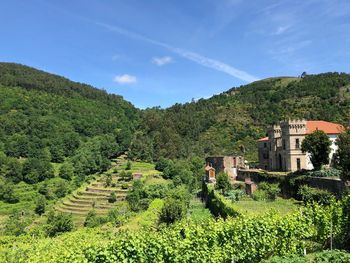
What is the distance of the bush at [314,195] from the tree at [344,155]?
8.51ft

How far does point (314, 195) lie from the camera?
33.2 meters

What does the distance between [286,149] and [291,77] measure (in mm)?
136082

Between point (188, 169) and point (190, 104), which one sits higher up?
point (190, 104)

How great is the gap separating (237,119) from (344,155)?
89398 mm

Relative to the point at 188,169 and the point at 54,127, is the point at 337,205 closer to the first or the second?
the point at 188,169

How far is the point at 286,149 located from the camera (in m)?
48.9

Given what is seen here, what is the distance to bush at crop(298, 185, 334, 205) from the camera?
31.3m

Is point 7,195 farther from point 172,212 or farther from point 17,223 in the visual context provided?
point 172,212

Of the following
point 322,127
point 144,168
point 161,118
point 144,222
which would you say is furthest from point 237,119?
point 144,222

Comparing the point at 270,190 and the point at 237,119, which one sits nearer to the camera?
the point at 270,190

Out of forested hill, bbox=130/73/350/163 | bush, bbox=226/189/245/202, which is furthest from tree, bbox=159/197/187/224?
forested hill, bbox=130/73/350/163

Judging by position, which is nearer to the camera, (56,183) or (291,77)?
(56,183)

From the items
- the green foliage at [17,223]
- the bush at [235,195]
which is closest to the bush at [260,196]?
the bush at [235,195]

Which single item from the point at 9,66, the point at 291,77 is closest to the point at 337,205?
the point at 291,77
